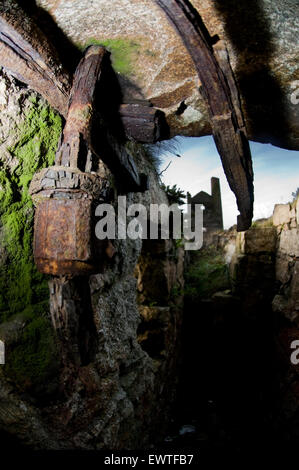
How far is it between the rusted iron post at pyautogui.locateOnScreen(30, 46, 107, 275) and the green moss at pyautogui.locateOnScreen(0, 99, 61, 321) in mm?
360

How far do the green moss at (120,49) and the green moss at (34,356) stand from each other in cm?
159

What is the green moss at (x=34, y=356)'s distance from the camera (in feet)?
4.77

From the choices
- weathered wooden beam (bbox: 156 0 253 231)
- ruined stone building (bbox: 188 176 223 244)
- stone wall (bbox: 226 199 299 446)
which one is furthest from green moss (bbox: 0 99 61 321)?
ruined stone building (bbox: 188 176 223 244)

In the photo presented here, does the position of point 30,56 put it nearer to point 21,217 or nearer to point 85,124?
point 85,124

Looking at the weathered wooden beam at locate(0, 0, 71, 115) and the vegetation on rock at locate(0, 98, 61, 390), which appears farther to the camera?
the vegetation on rock at locate(0, 98, 61, 390)

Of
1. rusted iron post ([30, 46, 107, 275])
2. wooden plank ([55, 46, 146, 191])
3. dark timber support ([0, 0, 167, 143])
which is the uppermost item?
dark timber support ([0, 0, 167, 143])

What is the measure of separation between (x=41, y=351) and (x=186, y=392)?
195 inches

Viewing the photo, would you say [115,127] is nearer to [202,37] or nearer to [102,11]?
[102,11]

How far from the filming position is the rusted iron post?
1.11 m

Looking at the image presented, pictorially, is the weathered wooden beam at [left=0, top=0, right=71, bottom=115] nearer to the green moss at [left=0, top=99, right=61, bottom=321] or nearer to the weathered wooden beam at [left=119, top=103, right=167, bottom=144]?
the green moss at [left=0, top=99, right=61, bottom=321]

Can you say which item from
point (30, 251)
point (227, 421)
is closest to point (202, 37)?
point (30, 251)

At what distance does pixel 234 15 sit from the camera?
1.25 meters

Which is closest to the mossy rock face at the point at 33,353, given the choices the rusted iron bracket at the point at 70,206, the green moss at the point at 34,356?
the green moss at the point at 34,356

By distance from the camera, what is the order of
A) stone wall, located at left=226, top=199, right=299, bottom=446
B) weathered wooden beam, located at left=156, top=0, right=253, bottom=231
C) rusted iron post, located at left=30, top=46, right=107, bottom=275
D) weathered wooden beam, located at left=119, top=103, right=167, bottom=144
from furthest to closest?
stone wall, located at left=226, top=199, right=299, bottom=446 → weathered wooden beam, located at left=119, top=103, right=167, bottom=144 → rusted iron post, located at left=30, top=46, right=107, bottom=275 → weathered wooden beam, located at left=156, top=0, right=253, bottom=231
